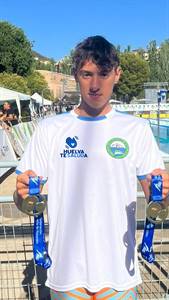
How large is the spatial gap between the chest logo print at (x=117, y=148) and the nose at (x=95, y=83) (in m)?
0.22

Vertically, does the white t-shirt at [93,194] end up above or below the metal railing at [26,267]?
above

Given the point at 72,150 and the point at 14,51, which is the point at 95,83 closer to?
the point at 72,150

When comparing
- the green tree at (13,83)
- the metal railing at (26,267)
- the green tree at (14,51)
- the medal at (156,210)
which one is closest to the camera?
the medal at (156,210)

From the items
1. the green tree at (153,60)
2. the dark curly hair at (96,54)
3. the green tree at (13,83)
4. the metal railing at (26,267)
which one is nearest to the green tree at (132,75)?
the green tree at (153,60)

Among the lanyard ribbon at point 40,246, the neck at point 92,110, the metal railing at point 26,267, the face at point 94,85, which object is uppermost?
the face at point 94,85

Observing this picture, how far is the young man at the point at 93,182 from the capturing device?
1.88m

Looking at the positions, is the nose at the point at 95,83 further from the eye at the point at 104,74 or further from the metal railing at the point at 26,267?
the metal railing at the point at 26,267

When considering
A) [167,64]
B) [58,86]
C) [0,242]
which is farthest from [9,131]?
[58,86]

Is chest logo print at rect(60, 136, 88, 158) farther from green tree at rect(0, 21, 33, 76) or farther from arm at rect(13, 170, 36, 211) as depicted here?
green tree at rect(0, 21, 33, 76)

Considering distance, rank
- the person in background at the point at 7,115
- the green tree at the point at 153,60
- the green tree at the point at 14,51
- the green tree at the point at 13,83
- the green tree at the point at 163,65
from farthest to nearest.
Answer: the green tree at the point at 153,60
the green tree at the point at 163,65
the green tree at the point at 14,51
the green tree at the point at 13,83
the person in background at the point at 7,115

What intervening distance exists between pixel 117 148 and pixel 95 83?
287 mm

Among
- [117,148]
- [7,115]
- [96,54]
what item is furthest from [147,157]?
[7,115]

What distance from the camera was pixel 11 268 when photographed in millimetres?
4359

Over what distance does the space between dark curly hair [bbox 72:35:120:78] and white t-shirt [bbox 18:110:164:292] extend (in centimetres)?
22
